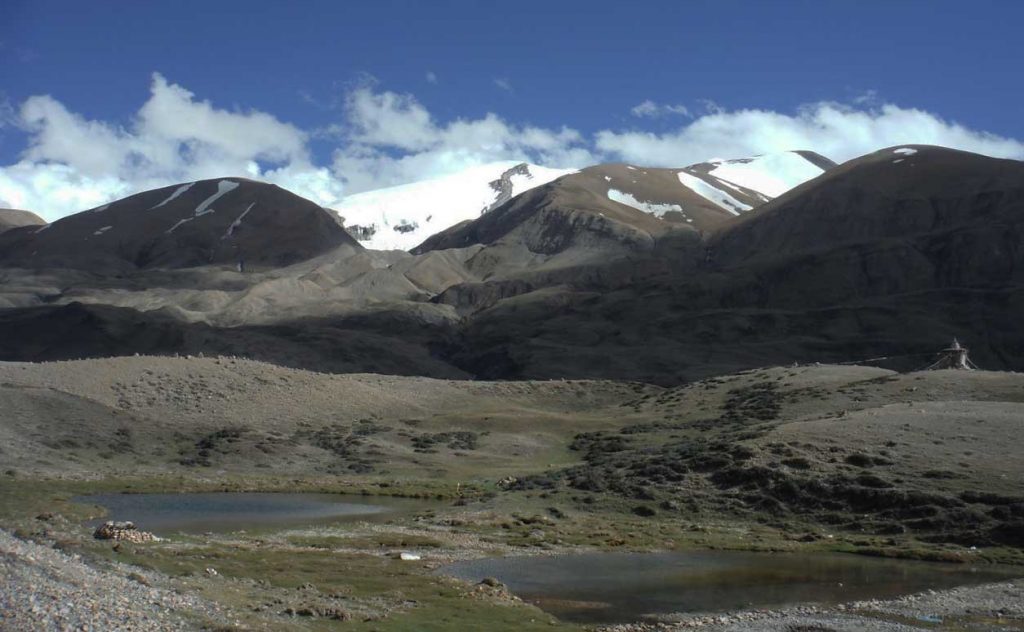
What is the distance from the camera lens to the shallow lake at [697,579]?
35.6 m

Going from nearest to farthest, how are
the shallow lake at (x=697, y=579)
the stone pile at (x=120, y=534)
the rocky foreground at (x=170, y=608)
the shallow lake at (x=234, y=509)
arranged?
the rocky foreground at (x=170, y=608)
the shallow lake at (x=697, y=579)
the stone pile at (x=120, y=534)
the shallow lake at (x=234, y=509)

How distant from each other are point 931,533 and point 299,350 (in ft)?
523

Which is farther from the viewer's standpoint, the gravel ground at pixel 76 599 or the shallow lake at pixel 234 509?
the shallow lake at pixel 234 509

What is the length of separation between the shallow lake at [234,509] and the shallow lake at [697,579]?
15963 mm

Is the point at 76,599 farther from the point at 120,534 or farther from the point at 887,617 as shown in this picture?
the point at 887,617

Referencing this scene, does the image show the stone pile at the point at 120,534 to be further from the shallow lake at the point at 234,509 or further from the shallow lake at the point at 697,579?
the shallow lake at the point at 697,579

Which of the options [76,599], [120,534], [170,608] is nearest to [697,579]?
[120,534]

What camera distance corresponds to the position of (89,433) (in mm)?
84000

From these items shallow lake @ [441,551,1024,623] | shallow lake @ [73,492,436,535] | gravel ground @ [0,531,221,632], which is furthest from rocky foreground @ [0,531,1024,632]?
shallow lake @ [73,492,436,535]

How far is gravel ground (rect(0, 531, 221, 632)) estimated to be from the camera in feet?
67.5

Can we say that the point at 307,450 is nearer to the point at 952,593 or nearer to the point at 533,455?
the point at 533,455

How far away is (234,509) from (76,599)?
39.5m

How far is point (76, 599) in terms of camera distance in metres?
22.4

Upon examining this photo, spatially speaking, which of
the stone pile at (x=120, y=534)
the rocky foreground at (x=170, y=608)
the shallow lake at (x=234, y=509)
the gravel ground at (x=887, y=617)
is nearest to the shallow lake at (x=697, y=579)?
the gravel ground at (x=887, y=617)
